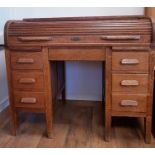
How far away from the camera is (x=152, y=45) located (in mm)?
1404

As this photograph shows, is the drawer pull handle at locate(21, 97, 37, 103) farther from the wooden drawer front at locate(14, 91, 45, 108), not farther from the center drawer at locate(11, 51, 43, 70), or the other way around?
the center drawer at locate(11, 51, 43, 70)

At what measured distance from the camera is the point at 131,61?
144cm

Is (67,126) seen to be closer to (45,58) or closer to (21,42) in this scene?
(45,58)

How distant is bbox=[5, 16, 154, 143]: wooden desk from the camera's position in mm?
1423

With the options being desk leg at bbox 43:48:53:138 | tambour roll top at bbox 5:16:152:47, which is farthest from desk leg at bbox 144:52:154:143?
desk leg at bbox 43:48:53:138

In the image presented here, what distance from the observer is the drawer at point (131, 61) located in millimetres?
1434

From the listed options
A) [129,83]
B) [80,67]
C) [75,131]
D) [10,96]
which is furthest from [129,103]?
[80,67]

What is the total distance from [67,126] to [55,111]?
1.12 feet

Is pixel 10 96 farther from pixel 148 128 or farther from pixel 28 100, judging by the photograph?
pixel 148 128

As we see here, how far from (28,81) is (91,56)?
471 millimetres

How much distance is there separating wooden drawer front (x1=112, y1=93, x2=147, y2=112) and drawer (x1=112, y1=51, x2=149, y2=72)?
18 cm

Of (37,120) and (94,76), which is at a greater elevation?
(94,76)
